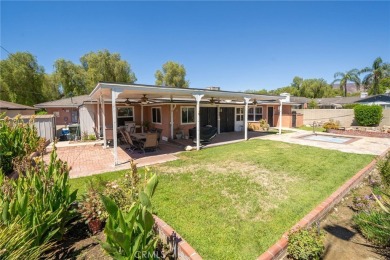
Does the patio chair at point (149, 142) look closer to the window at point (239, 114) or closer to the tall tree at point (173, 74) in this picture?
the window at point (239, 114)

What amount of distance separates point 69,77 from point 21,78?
6151mm

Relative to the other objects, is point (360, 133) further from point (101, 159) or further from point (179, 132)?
point (101, 159)

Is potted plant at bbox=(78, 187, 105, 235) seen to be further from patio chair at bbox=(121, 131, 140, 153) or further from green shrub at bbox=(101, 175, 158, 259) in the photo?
patio chair at bbox=(121, 131, 140, 153)

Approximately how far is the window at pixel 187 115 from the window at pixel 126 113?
14.9 feet

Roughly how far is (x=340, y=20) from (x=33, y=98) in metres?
39.9

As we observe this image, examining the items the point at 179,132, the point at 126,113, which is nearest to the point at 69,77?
the point at 126,113

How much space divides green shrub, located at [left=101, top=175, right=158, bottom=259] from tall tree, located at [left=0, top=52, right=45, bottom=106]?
35746 millimetres

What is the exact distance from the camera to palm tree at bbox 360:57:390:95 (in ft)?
137

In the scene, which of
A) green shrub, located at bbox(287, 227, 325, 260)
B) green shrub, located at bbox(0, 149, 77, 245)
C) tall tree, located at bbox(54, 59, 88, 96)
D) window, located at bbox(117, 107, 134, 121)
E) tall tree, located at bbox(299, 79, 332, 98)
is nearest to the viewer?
green shrub, located at bbox(0, 149, 77, 245)

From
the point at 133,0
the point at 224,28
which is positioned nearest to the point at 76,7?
the point at 133,0

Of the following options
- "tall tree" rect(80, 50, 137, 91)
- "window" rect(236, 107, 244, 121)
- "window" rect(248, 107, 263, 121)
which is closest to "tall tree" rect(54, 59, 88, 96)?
"tall tree" rect(80, 50, 137, 91)

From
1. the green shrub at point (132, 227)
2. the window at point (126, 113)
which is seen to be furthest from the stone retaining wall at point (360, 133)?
the green shrub at point (132, 227)

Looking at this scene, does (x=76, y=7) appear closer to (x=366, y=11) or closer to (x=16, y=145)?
(x=16, y=145)

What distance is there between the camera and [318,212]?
4.14 meters
